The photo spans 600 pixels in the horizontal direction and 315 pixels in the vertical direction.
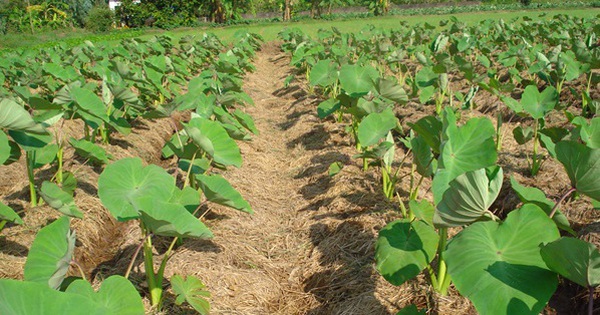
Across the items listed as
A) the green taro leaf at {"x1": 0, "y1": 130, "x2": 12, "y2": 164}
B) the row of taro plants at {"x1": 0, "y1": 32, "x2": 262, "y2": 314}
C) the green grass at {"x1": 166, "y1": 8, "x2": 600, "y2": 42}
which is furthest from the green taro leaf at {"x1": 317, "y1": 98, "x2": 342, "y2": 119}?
the green grass at {"x1": 166, "y1": 8, "x2": 600, "y2": 42}

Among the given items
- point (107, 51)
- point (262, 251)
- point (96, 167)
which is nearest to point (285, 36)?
point (107, 51)

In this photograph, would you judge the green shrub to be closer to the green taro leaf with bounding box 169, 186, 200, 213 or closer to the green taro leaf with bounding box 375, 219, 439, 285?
the green taro leaf with bounding box 169, 186, 200, 213

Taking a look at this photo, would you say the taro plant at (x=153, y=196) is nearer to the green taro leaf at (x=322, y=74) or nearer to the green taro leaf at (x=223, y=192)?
the green taro leaf at (x=223, y=192)

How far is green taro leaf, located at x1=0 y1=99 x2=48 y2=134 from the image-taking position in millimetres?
2406

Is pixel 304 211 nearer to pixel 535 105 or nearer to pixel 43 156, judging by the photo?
pixel 43 156

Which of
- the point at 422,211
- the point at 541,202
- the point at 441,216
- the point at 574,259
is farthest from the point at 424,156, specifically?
the point at 574,259

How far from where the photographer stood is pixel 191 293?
86.0 inches

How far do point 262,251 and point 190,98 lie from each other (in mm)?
1562

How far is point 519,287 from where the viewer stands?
57.7 inches

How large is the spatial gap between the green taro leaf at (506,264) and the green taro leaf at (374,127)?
1667mm

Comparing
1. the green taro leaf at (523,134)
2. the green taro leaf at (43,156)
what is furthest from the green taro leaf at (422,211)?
the green taro leaf at (43,156)

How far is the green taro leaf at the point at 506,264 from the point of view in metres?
1.43

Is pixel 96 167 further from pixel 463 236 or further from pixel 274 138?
pixel 463 236

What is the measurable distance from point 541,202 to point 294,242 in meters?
1.74
